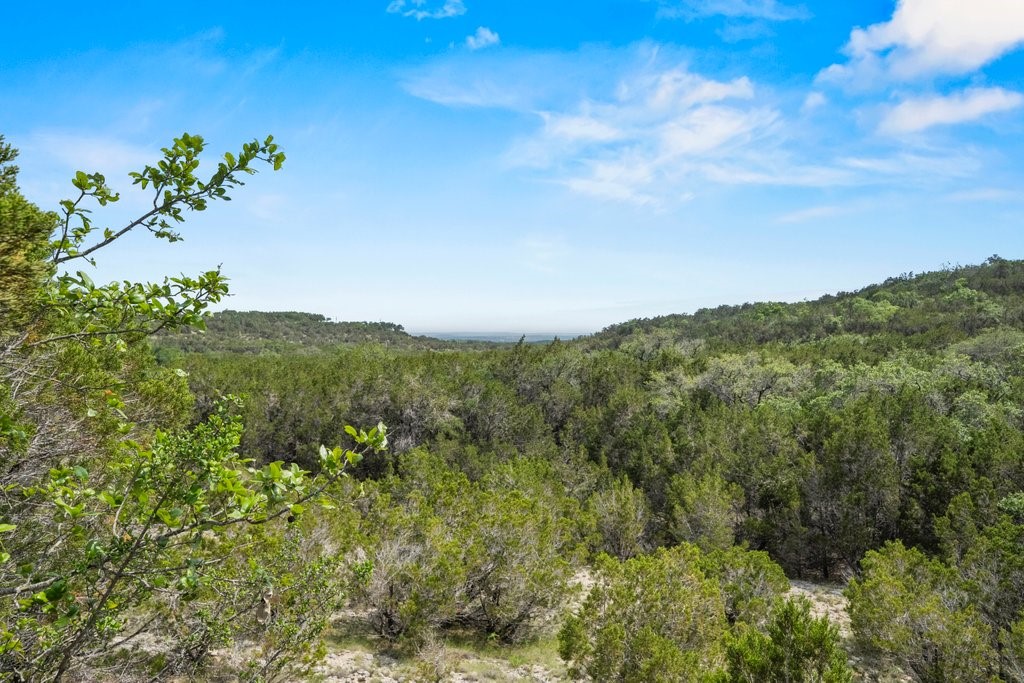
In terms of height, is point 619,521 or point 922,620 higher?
point 922,620

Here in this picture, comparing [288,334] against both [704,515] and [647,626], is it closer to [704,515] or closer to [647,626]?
[704,515]

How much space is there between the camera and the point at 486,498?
48.0ft

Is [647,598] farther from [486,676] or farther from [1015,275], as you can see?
[1015,275]

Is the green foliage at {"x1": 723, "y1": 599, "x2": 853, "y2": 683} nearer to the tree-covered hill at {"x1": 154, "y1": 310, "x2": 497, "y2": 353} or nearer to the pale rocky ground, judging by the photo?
the pale rocky ground

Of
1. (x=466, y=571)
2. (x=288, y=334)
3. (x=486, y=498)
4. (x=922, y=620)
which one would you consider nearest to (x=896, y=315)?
(x=922, y=620)

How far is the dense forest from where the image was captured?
8.52 feet

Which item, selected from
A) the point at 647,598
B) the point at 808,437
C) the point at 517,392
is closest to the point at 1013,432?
the point at 808,437

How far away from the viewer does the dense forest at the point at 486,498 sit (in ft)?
8.52

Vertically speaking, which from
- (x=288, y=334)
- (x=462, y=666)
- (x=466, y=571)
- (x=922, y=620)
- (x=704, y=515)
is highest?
(x=288, y=334)

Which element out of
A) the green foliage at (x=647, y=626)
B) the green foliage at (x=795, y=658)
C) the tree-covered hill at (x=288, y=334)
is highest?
the tree-covered hill at (x=288, y=334)

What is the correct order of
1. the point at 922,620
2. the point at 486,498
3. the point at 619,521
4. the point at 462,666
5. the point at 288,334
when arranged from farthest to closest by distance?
the point at 288,334 → the point at 619,521 → the point at 486,498 → the point at 462,666 → the point at 922,620

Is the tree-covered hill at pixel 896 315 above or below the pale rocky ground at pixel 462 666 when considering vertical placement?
above

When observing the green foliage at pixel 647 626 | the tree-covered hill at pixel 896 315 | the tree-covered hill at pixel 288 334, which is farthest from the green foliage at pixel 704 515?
the tree-covered hill at pixel 288 334

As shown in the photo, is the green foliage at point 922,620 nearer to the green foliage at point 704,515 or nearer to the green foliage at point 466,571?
the green foliage at point 704,515
